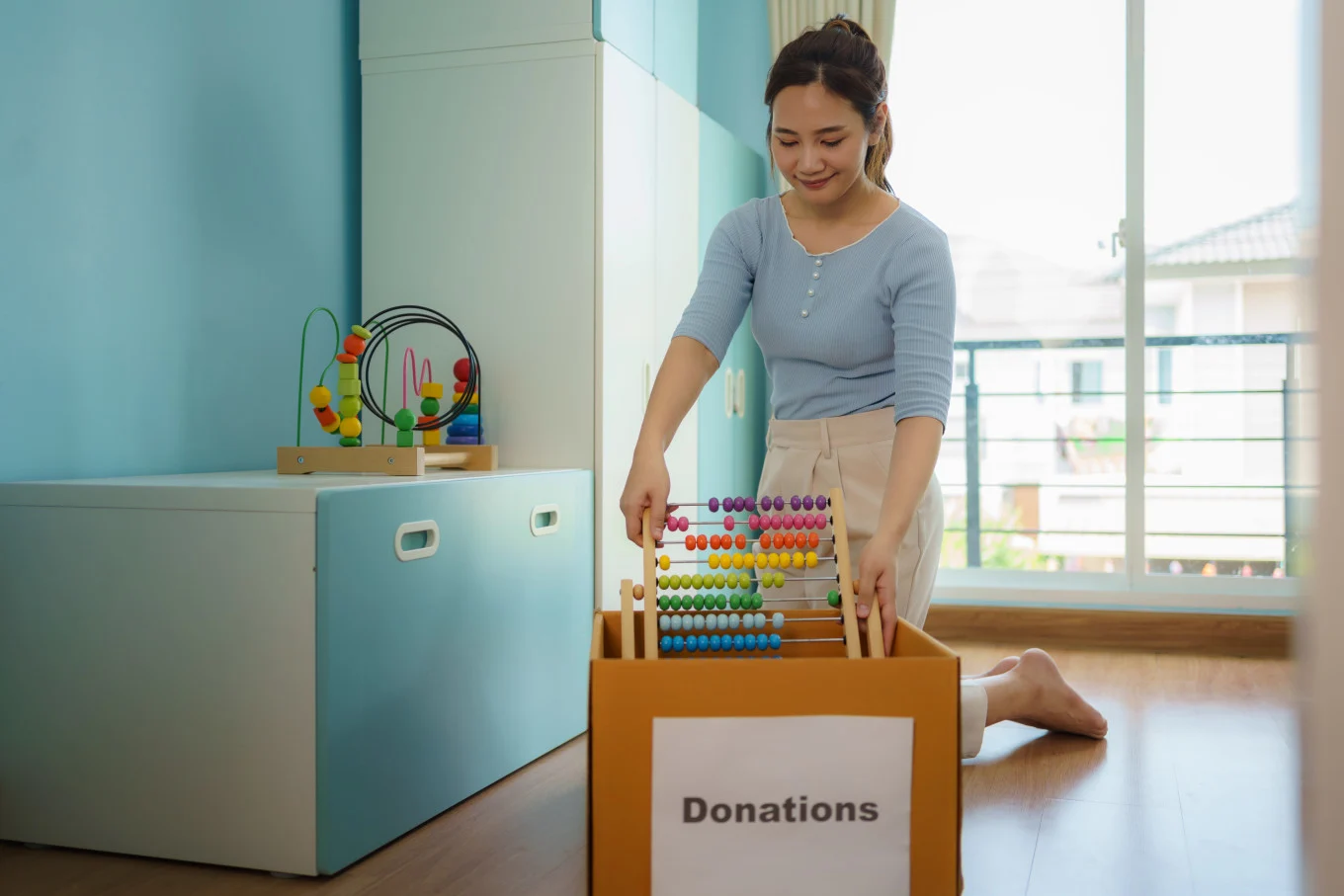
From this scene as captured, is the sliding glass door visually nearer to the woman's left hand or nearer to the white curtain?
the white curtain

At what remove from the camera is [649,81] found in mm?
2691

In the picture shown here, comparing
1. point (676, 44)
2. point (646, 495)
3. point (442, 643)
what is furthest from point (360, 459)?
point (676, 44)

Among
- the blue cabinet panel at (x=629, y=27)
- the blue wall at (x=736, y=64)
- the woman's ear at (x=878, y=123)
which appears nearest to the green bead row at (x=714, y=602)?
the woman's ear at (x=878, y=123)

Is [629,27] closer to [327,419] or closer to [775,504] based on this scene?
[327,419]

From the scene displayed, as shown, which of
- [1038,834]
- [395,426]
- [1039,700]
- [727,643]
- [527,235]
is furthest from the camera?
[527,235]

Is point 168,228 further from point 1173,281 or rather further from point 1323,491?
point 1173,281

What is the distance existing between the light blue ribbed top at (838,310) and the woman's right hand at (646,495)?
0.85 ft

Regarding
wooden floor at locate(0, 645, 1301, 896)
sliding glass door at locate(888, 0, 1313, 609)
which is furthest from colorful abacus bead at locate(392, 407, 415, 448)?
sliding glass door at locate(888, 0, 1313, 609)

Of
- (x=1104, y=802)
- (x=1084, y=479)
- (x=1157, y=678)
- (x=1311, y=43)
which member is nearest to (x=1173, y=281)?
(x=1084, y=479)

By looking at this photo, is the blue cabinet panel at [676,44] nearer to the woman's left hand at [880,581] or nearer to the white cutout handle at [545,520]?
the white cutout handle at [545,520]

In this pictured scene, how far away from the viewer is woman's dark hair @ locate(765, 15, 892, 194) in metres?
1.44

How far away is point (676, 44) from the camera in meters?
2.99

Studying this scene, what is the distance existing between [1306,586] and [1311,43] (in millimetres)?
271

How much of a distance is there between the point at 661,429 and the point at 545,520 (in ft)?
2.74
